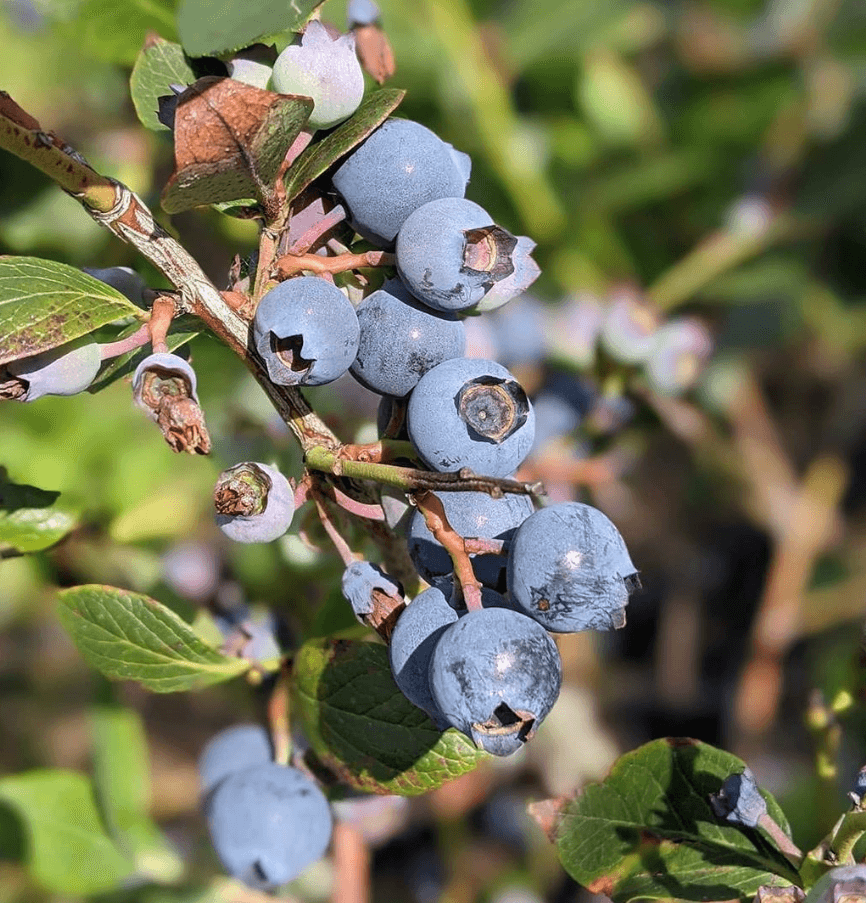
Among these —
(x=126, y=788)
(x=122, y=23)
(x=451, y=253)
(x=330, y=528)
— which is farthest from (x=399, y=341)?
(x=126, y=788)

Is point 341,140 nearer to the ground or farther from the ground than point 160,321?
farther from the ground

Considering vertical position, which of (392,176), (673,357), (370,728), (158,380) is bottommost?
(370,728)

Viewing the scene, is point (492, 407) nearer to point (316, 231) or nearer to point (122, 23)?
point (316, 231)

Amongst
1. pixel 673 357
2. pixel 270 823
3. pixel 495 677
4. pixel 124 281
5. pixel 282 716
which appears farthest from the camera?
pixel 673 357

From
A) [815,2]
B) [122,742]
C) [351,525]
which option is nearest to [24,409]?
[122,742]

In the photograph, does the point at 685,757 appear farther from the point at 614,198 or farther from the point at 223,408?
the point at 614,198

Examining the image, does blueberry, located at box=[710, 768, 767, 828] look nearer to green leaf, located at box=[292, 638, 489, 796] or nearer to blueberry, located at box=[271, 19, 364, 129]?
green leaf, located at box=[292, 638, 489, 796]

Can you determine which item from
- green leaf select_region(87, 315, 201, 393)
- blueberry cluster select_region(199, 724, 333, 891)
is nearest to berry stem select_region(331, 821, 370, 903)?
blueberry cluster select_region(199, 724, 333, 891)
